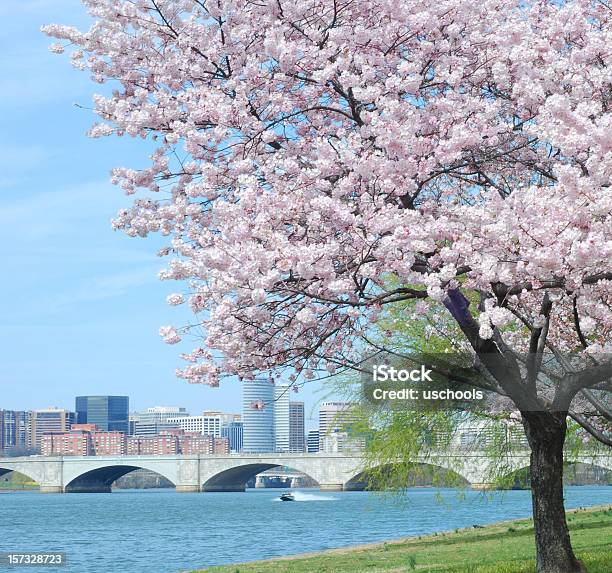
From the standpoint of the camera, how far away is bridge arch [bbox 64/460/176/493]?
12051 centimetres

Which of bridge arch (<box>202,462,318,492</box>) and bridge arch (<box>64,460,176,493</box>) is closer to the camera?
bridge arch (<box>202,462,318,492</box>)

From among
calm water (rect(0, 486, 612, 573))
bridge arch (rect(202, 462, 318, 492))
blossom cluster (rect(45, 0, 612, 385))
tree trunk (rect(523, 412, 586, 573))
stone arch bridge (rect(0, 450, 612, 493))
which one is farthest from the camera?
bridge arch (rect(202, 462, 318, 492))

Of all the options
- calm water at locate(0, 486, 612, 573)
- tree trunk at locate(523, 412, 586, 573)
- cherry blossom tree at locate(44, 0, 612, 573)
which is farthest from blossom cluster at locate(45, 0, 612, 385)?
calm water at locate(0, 486, 612, 573)

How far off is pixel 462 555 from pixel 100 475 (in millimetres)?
118020

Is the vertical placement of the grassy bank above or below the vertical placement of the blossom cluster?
below

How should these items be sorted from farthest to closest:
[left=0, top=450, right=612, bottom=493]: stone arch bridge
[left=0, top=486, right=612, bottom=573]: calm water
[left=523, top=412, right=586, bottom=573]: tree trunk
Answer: [left=0, top=450, right=612, bottom=493]: stone arch bridge < [left=0, top=486, right=612, bottom=573]: calm water < [left=523, top=412, right=586, bottom=573]: tree trunk

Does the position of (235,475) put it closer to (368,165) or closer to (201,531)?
(201,531)

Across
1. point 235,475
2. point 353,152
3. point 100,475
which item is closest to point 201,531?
point 353,152

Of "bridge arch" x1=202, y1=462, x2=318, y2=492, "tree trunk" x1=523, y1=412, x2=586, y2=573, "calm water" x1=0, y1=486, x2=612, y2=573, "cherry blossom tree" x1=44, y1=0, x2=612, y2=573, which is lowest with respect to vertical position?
"calm water" x1=0, y1=486, x2=612, y2=573

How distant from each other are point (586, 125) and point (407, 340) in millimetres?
18622

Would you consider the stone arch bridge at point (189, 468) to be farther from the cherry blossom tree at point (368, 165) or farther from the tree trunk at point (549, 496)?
the cherry blossom tree at point (368, 165)

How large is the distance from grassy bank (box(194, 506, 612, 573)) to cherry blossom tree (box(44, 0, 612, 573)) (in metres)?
3.42

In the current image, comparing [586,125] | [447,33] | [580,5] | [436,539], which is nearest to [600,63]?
[580,5]

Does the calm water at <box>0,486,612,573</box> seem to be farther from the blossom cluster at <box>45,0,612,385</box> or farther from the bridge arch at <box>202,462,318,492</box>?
the bridge arch at <box>202,462,318,492</box>
